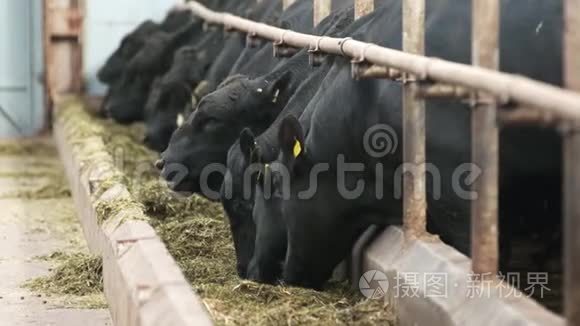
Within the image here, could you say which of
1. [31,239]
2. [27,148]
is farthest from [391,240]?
[27,148]

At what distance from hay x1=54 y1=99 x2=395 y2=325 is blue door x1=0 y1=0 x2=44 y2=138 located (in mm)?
4098

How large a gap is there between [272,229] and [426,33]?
1585 mm

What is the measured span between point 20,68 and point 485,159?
11593 mm

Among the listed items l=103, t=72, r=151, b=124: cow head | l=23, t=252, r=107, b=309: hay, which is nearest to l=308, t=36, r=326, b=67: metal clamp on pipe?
l=23, t=252, r=107, b=309: hay

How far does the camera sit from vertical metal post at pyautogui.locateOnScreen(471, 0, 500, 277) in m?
4.40

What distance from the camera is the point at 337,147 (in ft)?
21.1

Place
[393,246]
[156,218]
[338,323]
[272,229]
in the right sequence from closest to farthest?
[338,323] < [393,246] < [272,229] < [156,218]

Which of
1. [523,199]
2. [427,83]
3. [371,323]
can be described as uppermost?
[427,83]

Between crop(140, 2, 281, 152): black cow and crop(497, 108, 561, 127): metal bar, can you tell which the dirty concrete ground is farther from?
crop(497, 108, 561, 127): metal bar

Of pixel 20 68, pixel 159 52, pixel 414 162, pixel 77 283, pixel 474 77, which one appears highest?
pixel 159 52

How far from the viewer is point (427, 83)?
469cm

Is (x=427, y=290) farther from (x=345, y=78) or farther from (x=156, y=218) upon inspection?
(x=156, y=218)

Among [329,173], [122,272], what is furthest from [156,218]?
[122,272]

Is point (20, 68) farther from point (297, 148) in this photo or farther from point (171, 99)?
point (297, 148)
